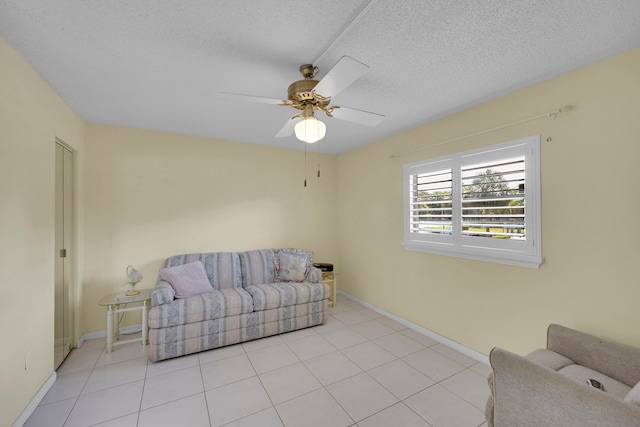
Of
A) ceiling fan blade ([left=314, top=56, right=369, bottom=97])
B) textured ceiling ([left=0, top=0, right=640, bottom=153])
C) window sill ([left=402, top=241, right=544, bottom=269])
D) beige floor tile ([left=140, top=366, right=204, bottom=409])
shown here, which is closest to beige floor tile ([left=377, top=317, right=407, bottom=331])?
window sill ([left=402, top=241, right=544, bottom=269])

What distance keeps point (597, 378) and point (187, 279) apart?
348 cm

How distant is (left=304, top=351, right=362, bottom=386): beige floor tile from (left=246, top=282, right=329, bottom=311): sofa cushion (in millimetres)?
757

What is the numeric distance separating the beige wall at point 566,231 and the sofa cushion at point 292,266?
1.50 m

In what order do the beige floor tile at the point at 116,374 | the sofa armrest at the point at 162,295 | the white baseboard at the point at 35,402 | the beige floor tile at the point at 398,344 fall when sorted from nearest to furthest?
the white baseboard at the point at 35,402 < the beige floor tile at the point at 116,374 < the sofa armrest at the point at 162,295 < the beige floor tile at the point at 398,344

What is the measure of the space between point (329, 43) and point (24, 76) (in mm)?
2114

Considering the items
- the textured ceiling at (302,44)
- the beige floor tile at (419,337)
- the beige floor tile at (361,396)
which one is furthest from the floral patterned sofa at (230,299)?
the textured ceiling at (302,44)

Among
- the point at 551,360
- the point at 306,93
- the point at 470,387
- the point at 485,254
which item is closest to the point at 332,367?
the point at 470,387

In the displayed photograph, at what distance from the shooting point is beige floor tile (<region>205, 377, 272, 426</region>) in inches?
72.7

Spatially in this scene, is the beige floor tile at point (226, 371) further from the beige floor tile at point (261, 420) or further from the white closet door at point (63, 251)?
the white closet door at point (63, 251)

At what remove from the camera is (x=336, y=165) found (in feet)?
15.6

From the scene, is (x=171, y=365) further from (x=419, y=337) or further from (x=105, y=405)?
(x=419, y=337)

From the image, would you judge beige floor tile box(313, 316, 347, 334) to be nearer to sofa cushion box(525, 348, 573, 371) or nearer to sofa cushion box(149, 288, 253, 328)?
sofa cushion box(149, 288, 253, 328)

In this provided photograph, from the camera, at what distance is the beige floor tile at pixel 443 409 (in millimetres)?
Result: 1796

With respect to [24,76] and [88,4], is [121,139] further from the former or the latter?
[88,4]
